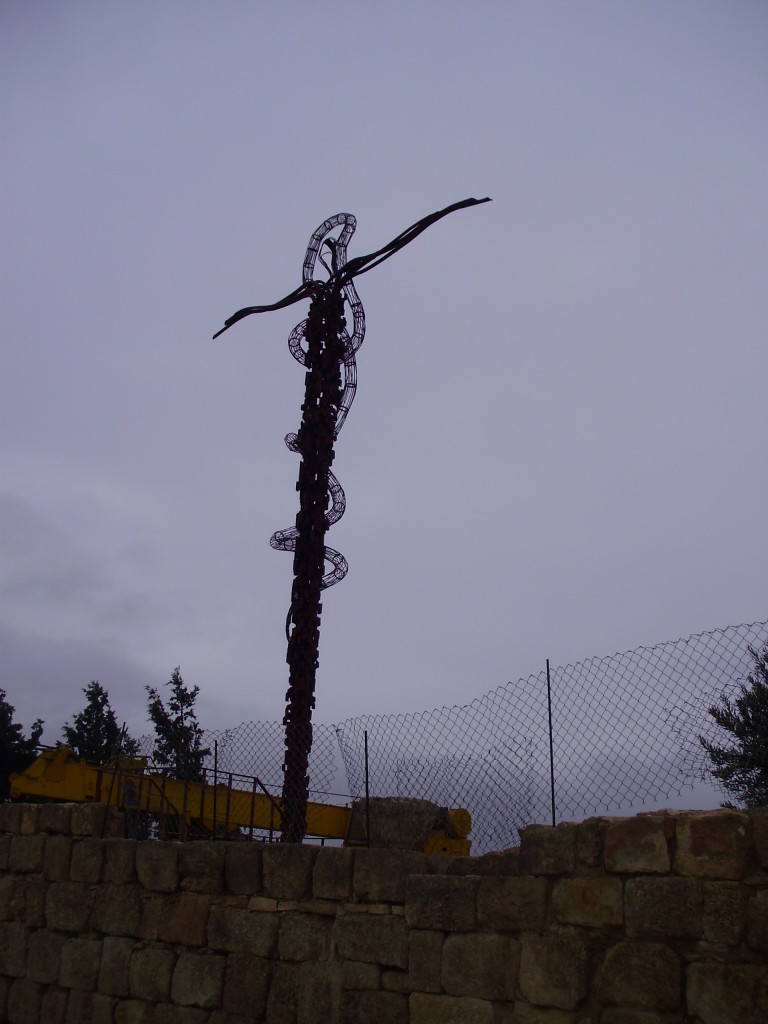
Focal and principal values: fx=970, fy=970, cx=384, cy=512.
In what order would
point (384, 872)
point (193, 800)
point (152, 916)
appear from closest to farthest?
point (384, 872) → point (152, 916) → point (193, 800)

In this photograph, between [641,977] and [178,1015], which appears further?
[178,1015]

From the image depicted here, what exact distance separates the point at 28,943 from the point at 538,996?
205 inches

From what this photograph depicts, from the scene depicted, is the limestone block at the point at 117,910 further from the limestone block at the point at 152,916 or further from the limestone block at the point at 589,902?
the limestone block at the point at 589,902

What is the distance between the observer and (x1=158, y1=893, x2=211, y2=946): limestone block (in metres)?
7.60

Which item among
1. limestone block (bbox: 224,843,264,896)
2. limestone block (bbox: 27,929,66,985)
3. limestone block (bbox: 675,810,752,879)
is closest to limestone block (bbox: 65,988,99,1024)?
limestone block (bbox: 27,929,66,985)

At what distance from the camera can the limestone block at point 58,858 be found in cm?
871

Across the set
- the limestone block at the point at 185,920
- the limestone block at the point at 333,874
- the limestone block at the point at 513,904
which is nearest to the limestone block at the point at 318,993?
the limestone block at the point at 333,874

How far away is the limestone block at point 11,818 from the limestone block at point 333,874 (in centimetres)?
368

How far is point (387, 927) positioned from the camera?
661 centimetres

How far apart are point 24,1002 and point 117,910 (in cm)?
145

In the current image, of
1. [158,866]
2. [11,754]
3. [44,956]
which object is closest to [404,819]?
[158,866]

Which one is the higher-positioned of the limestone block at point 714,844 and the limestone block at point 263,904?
the limestone block at point 714,844

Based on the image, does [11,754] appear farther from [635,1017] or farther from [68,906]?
[635,1017]

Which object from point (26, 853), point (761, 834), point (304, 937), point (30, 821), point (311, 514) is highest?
point (311, 514)
